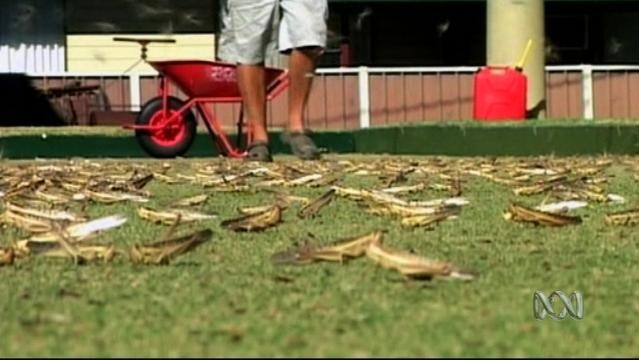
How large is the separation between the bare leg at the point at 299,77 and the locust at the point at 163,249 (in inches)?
181

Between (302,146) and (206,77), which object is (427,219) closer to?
(302,146)

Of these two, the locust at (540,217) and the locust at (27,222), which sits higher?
the locust at (27,222)

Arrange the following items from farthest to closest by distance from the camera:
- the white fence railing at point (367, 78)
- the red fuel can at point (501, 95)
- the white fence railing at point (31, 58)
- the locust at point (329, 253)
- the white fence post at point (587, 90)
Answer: the white fence railing at point (31, 58) → the white fence railing at point (367, 78) → the white fence post at point (587, 90) → the red fuel can at point (501, 95) → the locust at point (329, 253)

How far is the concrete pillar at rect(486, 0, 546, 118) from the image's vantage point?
1490cm

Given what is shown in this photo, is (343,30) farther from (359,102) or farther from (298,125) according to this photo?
(298,125)

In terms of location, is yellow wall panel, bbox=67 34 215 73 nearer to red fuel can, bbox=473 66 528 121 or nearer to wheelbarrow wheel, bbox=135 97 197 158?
red fuel can, bbox=473 66 528 121

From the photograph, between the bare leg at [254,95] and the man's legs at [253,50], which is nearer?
the man's legs at [253,50]

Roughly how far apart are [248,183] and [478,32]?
19190mm

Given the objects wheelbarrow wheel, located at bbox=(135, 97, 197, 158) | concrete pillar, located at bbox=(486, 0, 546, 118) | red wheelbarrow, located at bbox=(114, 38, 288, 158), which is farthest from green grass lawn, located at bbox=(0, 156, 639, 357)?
concrete pillar, located at bbox=(486, 0, 546, 118)

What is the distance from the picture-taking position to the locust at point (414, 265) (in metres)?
3.56

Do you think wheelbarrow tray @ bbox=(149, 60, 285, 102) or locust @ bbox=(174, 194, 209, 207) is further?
wheelbarrow tray @ bbox=(149, 60, 285, 102)

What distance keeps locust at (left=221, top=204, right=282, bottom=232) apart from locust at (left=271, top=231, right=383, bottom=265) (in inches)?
26.3

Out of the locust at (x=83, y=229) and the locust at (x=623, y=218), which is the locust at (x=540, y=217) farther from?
the locust at (x=83, y=229)

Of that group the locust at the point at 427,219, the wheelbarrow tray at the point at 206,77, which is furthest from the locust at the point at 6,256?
the wheelbarrow tray at the point at 206,77
